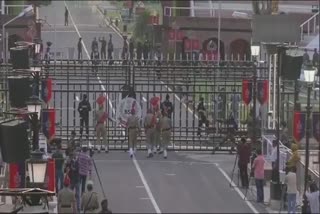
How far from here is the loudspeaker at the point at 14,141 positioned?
12.1 metres

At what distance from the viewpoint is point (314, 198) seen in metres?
15.0

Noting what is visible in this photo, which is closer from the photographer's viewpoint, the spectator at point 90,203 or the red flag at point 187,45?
the spectator at point 90,203

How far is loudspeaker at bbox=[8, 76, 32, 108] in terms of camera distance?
1638cm

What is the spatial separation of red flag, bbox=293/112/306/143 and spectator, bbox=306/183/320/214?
4.41ft

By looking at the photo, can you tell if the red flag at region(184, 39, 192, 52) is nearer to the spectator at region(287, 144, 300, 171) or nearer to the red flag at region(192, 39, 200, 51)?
the red flag at region(192, 39, 200, 51)

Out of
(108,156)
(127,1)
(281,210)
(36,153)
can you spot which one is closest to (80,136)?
(108,156)

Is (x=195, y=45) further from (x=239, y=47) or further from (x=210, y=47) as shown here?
(x=239, y=47)

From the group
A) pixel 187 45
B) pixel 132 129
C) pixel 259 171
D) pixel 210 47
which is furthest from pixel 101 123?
pixel 210 47

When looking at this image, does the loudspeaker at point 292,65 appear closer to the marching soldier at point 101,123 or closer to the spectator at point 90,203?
the spectator at point 90,203

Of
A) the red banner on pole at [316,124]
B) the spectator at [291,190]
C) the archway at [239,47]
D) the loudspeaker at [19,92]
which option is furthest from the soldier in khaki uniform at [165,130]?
the archway at [239,47]

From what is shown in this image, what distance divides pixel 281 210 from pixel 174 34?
33999mm

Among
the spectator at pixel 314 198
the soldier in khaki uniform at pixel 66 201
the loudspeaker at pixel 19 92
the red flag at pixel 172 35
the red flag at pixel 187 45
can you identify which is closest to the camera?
the spectator at pixel 314 198

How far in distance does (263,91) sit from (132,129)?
3.79 metres

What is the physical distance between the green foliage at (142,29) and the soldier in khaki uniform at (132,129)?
29.2 metres
